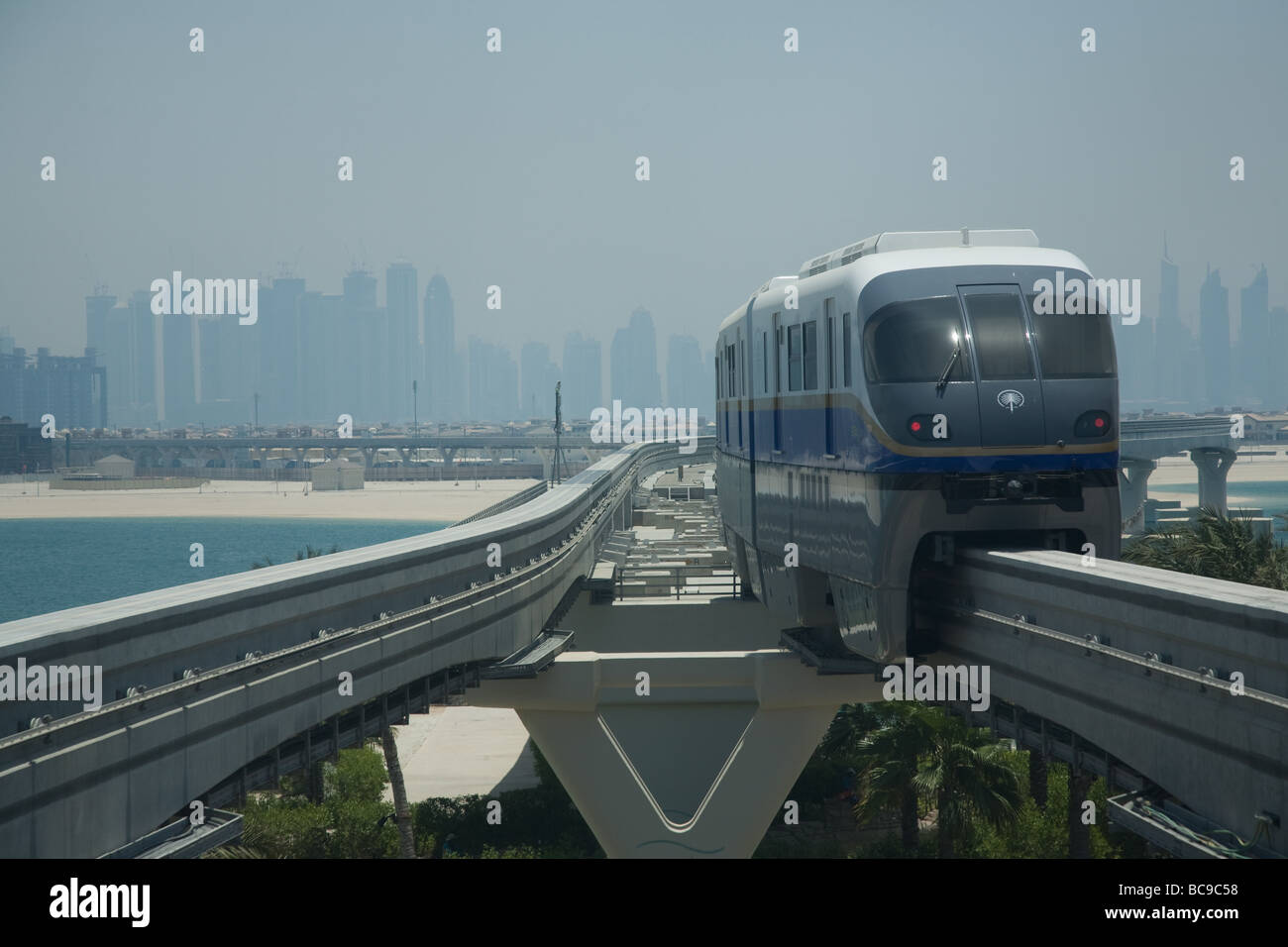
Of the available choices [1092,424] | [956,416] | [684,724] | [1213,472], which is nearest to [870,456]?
[956,416]

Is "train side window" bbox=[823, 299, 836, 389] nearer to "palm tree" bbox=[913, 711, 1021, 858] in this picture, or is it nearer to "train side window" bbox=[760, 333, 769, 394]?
"train side window" bbox=[760, 333, 769, 394]

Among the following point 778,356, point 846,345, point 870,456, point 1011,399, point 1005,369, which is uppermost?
point 778,356

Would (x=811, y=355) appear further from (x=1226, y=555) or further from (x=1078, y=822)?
(x=1226, y=555)

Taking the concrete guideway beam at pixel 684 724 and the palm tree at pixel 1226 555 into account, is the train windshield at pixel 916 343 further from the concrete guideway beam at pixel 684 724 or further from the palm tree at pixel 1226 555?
the palm tree at pixel 1226 555

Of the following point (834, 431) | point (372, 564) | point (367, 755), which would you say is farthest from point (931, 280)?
point (367, 755)

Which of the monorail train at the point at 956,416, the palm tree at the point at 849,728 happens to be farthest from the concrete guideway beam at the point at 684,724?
the palm tree at the point at 849,728

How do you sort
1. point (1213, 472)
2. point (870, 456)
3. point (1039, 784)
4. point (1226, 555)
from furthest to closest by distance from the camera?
point (1213, 472), point (1039, 784), point (1226, 555), point (870, 456)

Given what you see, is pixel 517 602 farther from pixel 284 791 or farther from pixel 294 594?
pixel 284 791
